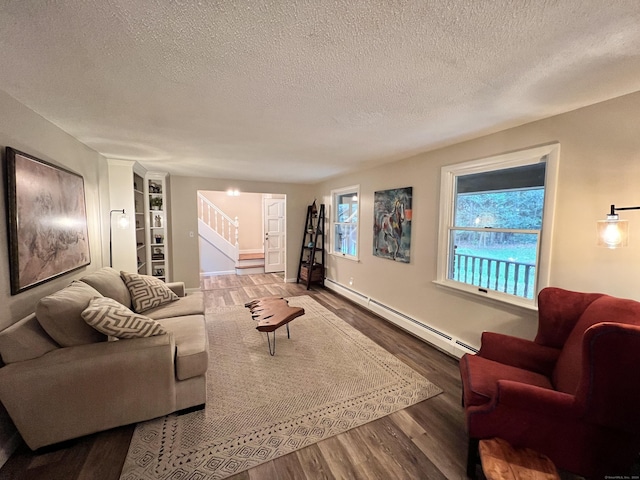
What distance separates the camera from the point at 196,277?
16.8 feet

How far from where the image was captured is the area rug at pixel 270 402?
157cm

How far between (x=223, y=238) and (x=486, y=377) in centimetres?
631

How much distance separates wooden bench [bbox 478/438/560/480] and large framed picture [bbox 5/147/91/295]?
9.70 feet

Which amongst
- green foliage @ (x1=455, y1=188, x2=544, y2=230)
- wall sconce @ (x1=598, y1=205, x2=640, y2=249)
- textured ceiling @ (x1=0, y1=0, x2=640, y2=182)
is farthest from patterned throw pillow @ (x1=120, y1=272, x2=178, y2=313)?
wall sconce @ (x1=598, y1=205, x2=640, y2=249)

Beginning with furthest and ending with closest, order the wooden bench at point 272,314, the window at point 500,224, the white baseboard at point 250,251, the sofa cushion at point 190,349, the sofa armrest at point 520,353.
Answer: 1. the white baseboard at point 250,251
2. the wooden bench at point 272,314
3. the window at point 500,224
4. the sofa cushion at point 190,349
5. the sofa armrest at point 520,353

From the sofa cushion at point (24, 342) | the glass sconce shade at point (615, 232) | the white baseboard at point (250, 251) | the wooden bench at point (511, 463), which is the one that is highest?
the glass sconce shade at point (615, 232)

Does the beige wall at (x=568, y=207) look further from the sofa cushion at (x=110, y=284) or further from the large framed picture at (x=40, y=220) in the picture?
the large framed picture at (x=40, y=220)

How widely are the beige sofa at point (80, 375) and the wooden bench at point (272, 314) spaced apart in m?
Result: 0.77

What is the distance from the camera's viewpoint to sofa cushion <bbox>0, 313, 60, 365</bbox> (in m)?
1.50

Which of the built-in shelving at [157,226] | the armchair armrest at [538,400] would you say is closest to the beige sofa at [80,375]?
the armchair armrest at [538,400]

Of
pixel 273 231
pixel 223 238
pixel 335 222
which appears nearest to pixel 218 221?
pixel 223 238

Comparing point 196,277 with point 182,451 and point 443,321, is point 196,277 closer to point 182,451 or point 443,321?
point 182,451

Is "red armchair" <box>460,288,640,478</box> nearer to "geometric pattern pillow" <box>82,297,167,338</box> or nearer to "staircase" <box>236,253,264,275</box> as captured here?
"geometric pattern pillow" <box>82,297,167,338</box>

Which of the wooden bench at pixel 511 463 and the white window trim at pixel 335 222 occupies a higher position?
the white window trim at pixel 335 222
